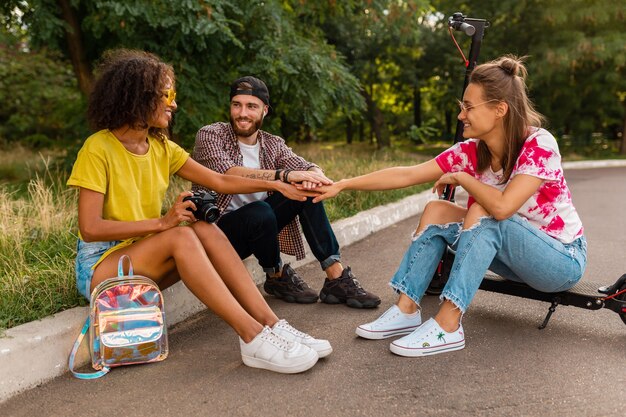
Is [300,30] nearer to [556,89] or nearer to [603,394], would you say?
[603,394]

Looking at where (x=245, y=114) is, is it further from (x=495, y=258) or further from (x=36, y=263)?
(x=495, y=258)

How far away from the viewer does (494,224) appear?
3146 mm

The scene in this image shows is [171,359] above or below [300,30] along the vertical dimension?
below

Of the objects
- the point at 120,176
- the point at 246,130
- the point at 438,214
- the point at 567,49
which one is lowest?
the point at 438,214

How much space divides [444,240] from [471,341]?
580 mm

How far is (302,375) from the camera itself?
2.96m

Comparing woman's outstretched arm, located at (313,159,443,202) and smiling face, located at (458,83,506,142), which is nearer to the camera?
smiling face, located at (458,83,506,142)

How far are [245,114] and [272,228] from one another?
0.81 meters

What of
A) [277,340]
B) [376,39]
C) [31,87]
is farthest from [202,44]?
[376,39]

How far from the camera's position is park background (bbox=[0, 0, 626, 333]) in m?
5.16

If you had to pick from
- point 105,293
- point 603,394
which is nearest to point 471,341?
point 603,394

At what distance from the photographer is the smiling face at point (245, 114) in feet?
13.3

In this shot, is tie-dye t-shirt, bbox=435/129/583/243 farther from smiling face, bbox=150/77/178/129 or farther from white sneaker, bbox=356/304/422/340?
smiling face, bbox=150/77/178/129

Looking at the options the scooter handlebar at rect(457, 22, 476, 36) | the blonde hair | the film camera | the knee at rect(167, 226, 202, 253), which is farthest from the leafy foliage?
the blonde hair
